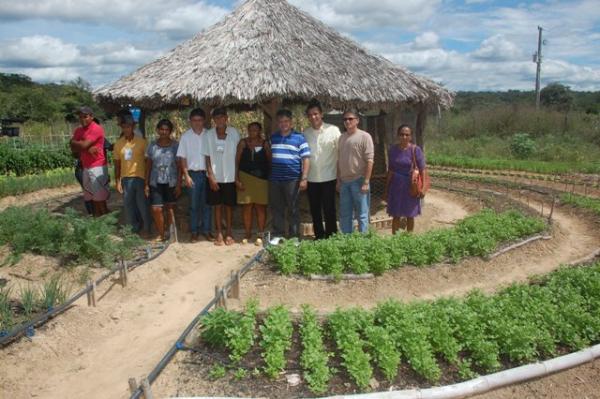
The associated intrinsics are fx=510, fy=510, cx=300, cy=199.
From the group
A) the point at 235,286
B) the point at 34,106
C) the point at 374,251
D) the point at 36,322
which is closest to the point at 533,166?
the point at 374,251

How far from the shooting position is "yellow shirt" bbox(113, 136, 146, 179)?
7.17 meters

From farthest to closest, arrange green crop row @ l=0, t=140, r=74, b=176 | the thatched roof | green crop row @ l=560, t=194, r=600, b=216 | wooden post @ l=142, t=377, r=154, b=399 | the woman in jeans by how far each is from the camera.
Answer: green crop row @ l=0, t=140, r=74, b=176 → green crop row @ l=560, t=194, r=600, b=216 → the thatched roof → the woman in jeans → wooden post @ l=142, t=377, r=154, b=399

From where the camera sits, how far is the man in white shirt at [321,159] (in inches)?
256

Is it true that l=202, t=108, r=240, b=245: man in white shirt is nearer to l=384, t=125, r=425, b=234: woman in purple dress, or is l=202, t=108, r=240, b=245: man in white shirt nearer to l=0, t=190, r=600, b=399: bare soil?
l=0, t=190, r=600, b=399: bare soil

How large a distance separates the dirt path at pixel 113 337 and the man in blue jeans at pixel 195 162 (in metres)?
1.01

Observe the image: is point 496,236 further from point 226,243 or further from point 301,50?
point 301,50

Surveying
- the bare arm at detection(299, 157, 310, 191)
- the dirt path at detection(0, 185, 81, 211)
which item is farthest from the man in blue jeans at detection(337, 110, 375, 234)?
the dirt path at detection(0, 185, 81, 211)

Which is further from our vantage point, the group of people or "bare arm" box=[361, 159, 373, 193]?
the group of people

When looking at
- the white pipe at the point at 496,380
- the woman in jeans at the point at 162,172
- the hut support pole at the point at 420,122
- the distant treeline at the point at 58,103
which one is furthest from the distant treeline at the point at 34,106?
the white pipe at the point at 496,380

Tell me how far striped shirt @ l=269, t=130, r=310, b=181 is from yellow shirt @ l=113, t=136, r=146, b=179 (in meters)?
1.95

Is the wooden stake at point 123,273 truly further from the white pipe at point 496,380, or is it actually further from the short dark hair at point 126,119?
the white pipe at point 496,380

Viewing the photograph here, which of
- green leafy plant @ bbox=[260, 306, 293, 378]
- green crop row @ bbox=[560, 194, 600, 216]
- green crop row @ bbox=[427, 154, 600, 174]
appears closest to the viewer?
green leafy plant @ bbox=[260, 306, 293, 378]

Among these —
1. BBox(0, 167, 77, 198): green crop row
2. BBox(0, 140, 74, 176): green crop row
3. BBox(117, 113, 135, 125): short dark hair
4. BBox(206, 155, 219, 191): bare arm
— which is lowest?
BBox(0, 167, 77, 198): green crop row

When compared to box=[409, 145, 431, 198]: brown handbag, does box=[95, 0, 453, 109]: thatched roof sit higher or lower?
higher
